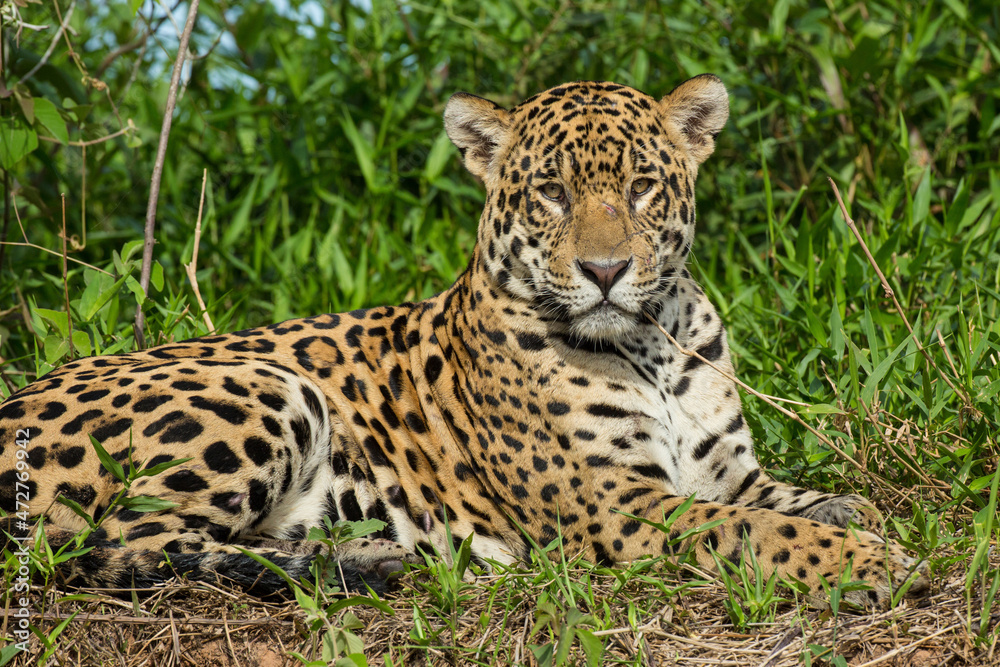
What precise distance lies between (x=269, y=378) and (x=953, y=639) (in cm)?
296

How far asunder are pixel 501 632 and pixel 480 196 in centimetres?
493

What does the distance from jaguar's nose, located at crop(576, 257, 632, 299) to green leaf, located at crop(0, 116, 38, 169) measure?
3.29 m

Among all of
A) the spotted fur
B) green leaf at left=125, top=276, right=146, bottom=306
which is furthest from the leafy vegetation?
the spotted fur

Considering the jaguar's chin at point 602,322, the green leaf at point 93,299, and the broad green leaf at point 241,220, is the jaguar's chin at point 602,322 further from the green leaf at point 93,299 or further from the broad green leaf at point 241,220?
the broad green leaf at point 241,220

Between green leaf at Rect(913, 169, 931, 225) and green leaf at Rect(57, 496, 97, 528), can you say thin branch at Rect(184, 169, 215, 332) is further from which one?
green leaf at Rect(913, 169, 931, 225)

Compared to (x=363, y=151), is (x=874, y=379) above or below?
below

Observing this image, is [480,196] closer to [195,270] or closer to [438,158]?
[438,158]

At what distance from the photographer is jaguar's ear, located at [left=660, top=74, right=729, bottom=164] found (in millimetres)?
4688

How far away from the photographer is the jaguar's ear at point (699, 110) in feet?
Answer: 15.4

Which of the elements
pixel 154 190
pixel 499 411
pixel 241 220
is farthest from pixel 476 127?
pixel 241 220

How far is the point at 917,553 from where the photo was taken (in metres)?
3.64

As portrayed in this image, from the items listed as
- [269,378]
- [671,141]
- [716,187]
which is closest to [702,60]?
[716,187]
